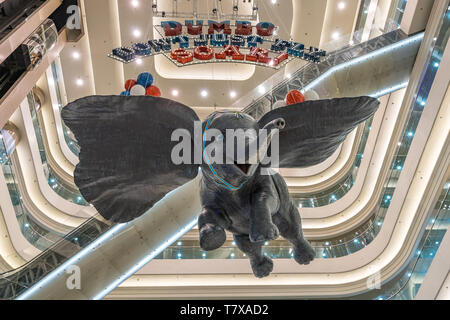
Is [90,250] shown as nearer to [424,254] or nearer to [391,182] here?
[424,254]

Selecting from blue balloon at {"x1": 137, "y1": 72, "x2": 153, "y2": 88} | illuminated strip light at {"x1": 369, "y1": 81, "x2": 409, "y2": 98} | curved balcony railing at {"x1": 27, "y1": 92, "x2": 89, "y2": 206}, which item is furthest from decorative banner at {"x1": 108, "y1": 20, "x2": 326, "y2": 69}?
curved balcony railing at {"x1": 27, "y1": 92, "x2": 89, "y2": 206}

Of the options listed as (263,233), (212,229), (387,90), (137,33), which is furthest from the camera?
(137,33)

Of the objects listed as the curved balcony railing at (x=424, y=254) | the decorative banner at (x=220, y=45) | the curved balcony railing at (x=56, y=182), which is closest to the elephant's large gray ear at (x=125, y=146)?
the decorative banner at (x=220, y=45)

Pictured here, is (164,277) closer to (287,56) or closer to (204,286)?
(204,286)

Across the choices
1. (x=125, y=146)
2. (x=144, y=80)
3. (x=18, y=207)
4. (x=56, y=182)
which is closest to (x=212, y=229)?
(x=125, y=146)

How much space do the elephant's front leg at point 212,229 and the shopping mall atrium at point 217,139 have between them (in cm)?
2

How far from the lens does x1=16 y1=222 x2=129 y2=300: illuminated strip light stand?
512 centimetres

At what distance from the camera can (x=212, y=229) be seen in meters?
2.46

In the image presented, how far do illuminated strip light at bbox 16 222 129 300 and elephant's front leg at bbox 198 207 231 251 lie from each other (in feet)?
10.0

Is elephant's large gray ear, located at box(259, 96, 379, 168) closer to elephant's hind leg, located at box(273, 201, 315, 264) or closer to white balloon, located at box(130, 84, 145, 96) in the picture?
elephant's hind leg, located at box(273, 201, 315, 264)

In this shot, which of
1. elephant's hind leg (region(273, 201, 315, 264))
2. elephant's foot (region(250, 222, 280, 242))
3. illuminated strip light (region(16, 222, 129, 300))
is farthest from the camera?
illuminated strip light (region(16, 222, 129, 300))

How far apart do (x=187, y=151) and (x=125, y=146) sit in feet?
1.39

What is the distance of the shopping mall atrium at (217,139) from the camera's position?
260cm

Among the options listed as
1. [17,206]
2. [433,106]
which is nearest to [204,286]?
[17,206]
